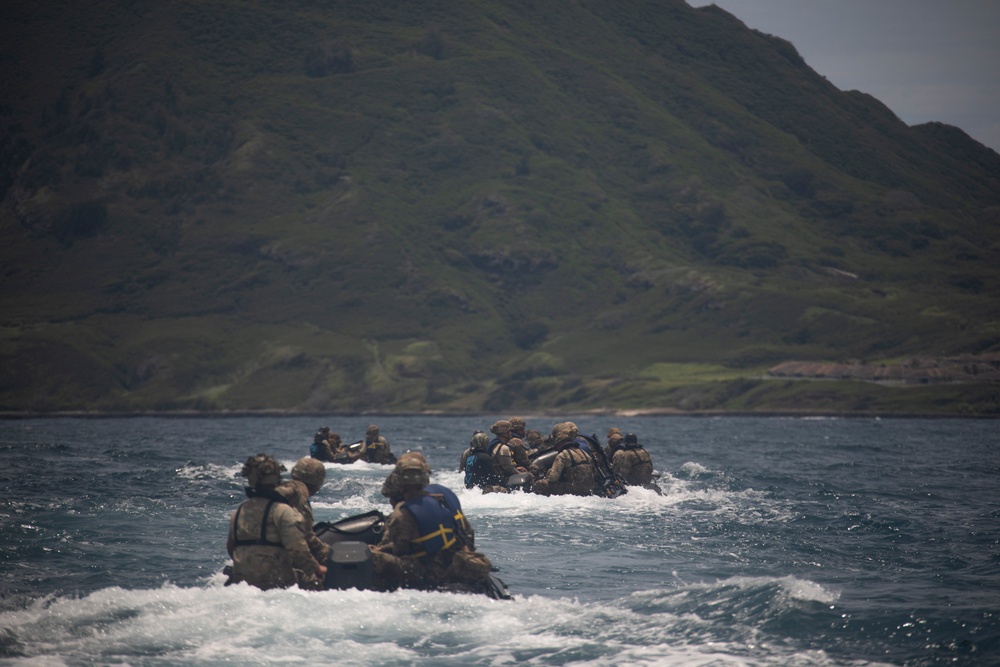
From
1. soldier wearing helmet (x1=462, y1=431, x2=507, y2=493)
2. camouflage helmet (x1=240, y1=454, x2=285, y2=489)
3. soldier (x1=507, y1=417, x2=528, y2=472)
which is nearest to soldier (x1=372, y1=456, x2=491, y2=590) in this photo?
camouflage helmet (x1=240, y1=454, x2=285, y2=489)

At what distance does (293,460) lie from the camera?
201 feet

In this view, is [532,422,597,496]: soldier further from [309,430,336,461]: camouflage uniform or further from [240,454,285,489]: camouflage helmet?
[309,430,336,461]: camouflage uniform

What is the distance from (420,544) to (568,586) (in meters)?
4.24

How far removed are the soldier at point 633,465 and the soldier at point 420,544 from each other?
19.0 meters

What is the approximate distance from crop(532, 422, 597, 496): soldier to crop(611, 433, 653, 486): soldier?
141 inches

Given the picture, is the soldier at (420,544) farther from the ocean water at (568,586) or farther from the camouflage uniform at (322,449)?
the camouflage uniform at (322,449)

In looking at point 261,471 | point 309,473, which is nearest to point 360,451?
point 309,473

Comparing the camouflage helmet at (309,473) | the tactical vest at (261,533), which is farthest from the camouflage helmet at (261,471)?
the camouflage helmet at (309,473)

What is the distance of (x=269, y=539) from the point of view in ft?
59.0

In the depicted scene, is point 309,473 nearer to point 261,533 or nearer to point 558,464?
point 261,533

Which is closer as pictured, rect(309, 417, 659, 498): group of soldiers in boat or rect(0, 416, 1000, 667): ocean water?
rect(0, 416, 1000, 667): ocean water

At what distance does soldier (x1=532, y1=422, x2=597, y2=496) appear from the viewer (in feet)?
108

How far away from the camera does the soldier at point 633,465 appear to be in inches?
1474

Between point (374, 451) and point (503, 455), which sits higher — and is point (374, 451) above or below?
below
